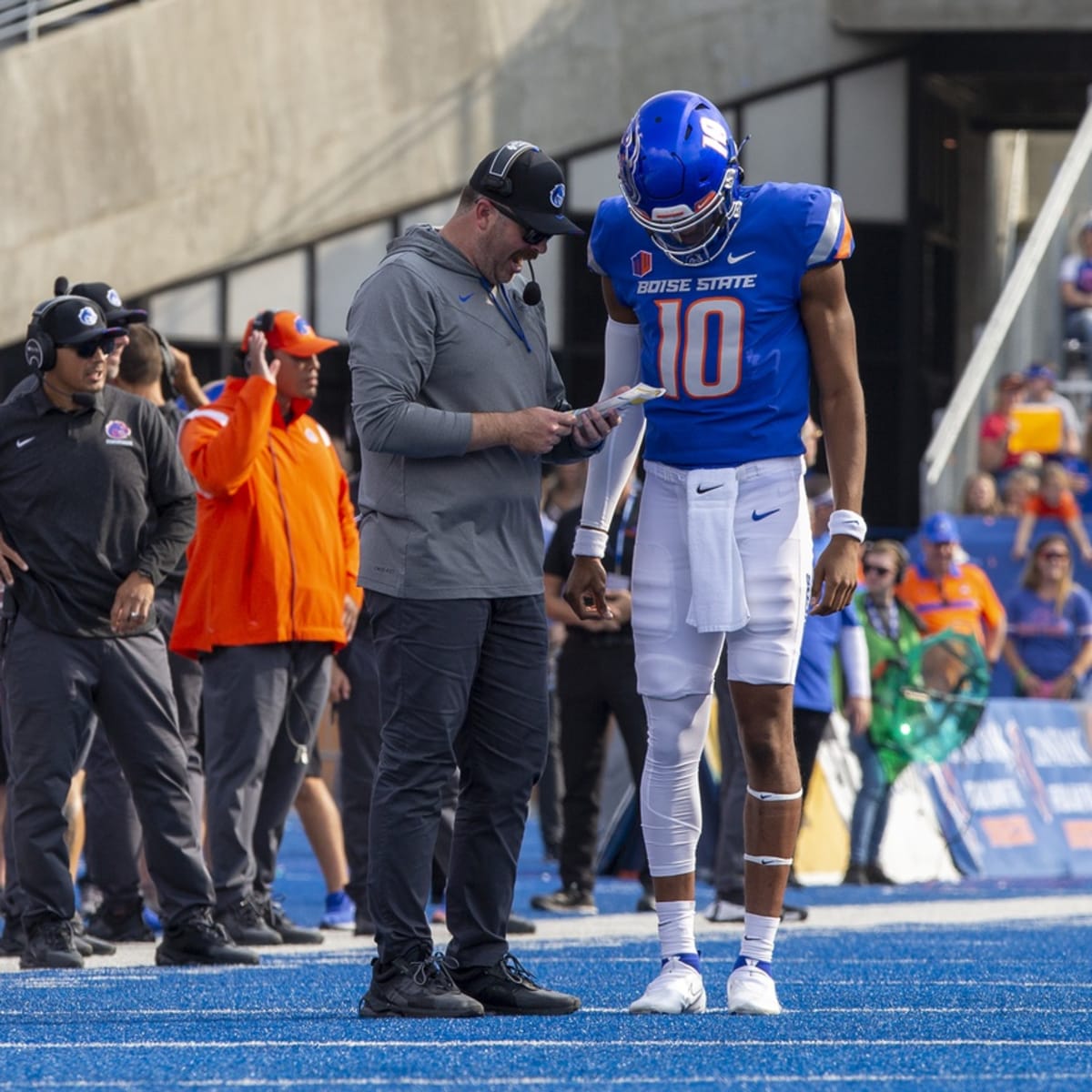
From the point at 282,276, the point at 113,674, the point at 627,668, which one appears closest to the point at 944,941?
the point at 627,668

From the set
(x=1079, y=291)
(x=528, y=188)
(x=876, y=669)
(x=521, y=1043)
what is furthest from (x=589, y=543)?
(x=1079, y=291)

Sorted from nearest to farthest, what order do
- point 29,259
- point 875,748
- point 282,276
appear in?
1. point 875,748
2. point 29,259
3. point 282,276

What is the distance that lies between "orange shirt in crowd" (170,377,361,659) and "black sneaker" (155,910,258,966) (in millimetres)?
1280

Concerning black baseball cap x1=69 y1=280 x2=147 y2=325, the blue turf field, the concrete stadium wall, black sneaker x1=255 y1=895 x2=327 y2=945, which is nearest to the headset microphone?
the blue turf field

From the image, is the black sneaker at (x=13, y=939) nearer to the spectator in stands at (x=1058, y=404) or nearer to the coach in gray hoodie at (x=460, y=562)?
the coach in gray hoodie at (x=460, y=562)

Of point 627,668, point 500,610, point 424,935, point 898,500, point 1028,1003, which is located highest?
point 500,610

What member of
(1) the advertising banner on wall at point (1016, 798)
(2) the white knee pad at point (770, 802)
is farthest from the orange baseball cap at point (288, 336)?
(1) the advertising banner on wall at point (1016, 798)

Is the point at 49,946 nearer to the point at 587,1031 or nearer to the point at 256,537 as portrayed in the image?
the point at 256,537

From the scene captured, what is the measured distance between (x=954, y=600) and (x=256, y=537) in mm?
7692

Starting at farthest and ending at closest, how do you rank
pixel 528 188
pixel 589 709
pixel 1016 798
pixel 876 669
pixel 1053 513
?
pixel 1053 513 < pixel 1016 798 < pixel 876 669 < pixel 589 709 < pixel 528 188

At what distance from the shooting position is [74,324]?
332 inches

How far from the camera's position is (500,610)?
6.65 meters

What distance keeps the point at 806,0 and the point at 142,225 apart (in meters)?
7.99

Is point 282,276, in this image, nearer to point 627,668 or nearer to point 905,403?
point 905,403
